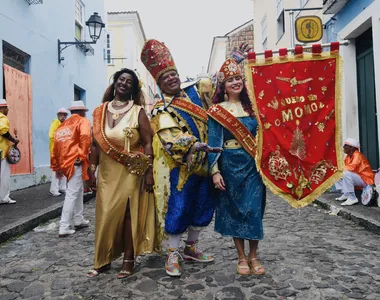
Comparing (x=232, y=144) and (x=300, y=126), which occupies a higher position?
(x=300, y=126)

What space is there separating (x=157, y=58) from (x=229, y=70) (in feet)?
2.04

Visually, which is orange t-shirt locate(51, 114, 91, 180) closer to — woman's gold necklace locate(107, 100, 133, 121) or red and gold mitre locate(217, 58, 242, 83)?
woman's gold necklace locate(107, 100, 133, 121)

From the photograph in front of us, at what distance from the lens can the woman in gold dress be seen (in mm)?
3204

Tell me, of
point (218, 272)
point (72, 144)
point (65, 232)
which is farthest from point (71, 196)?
point (218, 272)

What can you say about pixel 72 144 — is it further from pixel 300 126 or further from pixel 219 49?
pixel 219 49

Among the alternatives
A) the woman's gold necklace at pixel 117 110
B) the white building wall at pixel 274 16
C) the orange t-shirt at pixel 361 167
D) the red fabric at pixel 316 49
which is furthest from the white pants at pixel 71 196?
the white building wall at pixel 274 16

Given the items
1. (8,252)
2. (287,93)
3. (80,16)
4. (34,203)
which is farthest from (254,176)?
(80,16)

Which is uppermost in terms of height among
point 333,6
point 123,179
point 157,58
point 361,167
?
point 333,6

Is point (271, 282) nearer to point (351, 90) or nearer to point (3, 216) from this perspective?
point (3, 216)

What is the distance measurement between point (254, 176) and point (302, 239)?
161 centimetres

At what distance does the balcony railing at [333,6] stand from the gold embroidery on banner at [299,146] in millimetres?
5644

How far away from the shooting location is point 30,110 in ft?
30.5

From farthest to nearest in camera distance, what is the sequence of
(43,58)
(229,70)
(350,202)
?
1. (43,58)
2. (350,202)
3. (229,70)

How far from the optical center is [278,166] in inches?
121
